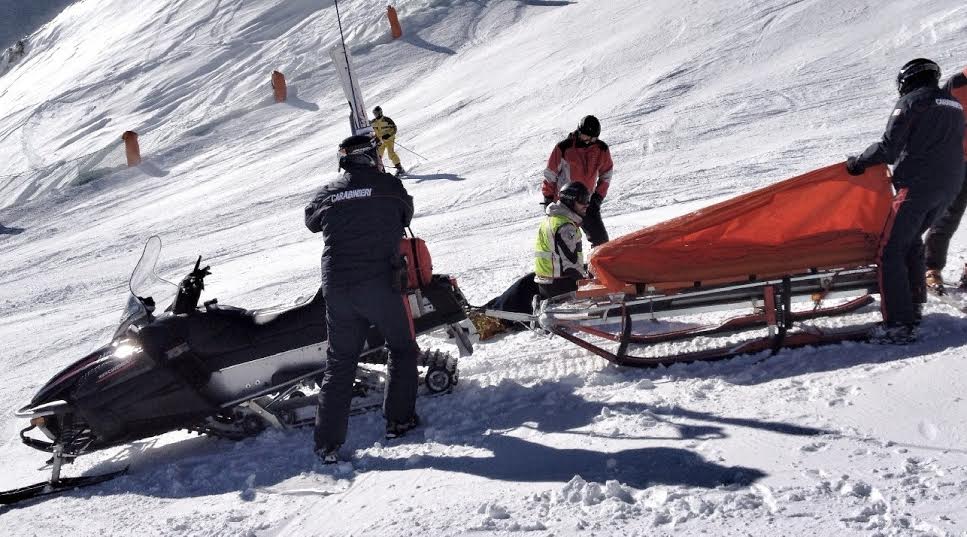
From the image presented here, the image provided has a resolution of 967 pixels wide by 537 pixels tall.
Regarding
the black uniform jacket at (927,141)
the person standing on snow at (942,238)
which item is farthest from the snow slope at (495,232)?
the black uniform jacket at (927,141)

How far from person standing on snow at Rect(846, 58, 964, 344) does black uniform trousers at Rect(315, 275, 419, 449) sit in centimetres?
241

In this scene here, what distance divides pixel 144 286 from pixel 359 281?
5.39 ft

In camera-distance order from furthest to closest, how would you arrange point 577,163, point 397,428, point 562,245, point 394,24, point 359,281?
point 394,24
point 577,163
point 562,245
point 397,428
point 359,281

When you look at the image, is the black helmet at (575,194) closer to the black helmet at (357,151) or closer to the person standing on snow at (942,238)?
the black helmet at (357,151)

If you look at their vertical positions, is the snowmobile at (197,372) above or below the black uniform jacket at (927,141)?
below

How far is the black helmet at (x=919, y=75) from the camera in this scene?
4.09 metres

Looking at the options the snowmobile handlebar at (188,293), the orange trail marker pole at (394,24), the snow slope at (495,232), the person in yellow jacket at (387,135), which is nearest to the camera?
the snow slope at (495,232)

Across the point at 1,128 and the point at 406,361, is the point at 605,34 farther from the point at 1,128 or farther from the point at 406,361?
the point at 1,128

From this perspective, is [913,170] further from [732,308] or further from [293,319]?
[293,319]

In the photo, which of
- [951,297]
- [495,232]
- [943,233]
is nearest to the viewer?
[951,297]

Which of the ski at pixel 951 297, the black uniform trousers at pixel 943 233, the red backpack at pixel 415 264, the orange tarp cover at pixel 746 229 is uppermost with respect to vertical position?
the red backpack at pixel 415 264

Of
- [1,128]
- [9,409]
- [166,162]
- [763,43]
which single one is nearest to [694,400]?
[9,409]

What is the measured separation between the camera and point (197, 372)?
4.61 meters

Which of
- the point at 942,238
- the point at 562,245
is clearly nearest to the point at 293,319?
the point at 562,245
